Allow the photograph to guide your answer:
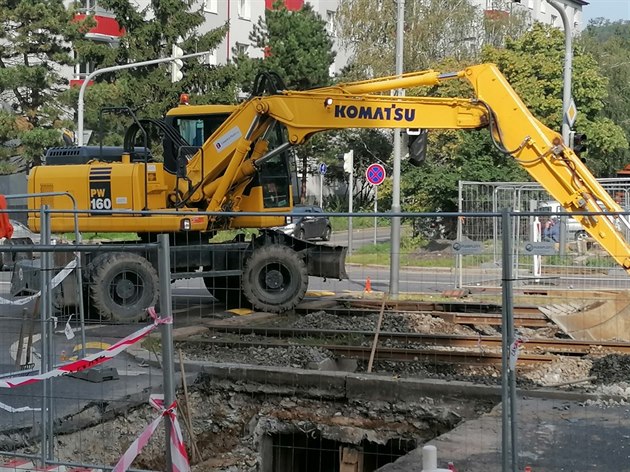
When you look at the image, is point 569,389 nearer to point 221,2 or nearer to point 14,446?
point 14,446

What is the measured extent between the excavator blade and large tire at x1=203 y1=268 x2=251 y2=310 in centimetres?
405

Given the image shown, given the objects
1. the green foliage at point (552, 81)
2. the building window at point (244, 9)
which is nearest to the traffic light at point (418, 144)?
the green foliage at point (552, 81)

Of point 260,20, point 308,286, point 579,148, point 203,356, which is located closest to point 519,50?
point 260,20

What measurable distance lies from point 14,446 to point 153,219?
25.4 ft

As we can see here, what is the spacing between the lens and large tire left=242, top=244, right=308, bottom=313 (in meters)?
13.5

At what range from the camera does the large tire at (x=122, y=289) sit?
7.82 metres

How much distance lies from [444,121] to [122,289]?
5975 millimetres

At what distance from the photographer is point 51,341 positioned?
22.5 feet

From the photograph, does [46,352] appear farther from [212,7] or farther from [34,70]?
[212,7]

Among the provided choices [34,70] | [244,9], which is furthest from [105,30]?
[34,70]

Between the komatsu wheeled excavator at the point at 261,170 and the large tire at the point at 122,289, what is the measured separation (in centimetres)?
138

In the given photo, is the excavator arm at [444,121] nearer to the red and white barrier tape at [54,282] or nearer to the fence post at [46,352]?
the red and white barrier tape at [54,282]

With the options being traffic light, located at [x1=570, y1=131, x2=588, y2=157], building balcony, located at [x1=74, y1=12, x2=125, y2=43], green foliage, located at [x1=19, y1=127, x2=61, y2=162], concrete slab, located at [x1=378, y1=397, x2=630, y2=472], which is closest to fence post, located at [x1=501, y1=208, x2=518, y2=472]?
concrete slab, located at [x1=378, y1=397, x2=630, y2=472]

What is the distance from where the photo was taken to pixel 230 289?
12250mm
